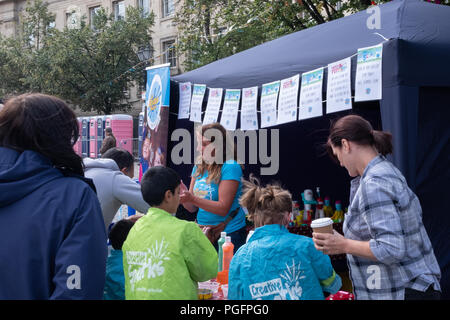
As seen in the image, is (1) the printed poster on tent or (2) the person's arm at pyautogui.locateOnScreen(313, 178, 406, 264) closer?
(2) the person's arm at pyautogui.locateOnScreen(313, 178, 406, 264)

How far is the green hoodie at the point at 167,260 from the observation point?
218 centimetres

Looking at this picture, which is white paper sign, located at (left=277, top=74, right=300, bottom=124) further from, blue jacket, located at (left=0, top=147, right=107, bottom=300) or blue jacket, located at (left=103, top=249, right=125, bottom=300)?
blue jacket, located at (left=0, top=147, right=107, bottom=300)

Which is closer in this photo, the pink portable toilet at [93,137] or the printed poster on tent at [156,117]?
the printed poster on tent at [156,117]

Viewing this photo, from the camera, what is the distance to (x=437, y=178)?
10.8 ft

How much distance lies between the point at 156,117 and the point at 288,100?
91.7 inches

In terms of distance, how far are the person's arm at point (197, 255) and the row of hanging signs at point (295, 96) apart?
164 centimetres

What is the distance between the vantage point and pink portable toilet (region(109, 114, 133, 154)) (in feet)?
54.2

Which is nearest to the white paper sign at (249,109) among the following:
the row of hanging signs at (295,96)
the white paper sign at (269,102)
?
the row of hanging signs at (295,96)

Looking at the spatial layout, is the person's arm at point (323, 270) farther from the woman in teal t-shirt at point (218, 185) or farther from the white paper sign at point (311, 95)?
the white paper sign at point (311, 95)

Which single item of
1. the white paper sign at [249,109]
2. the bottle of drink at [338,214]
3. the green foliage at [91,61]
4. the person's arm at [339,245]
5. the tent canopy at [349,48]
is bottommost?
the bottle of drink at [338,214]

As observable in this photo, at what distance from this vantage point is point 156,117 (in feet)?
18.6

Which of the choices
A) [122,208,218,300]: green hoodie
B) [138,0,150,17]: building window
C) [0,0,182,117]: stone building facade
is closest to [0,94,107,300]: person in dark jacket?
[122,208,218,300]: green hoodie

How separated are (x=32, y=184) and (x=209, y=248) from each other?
105 cm
